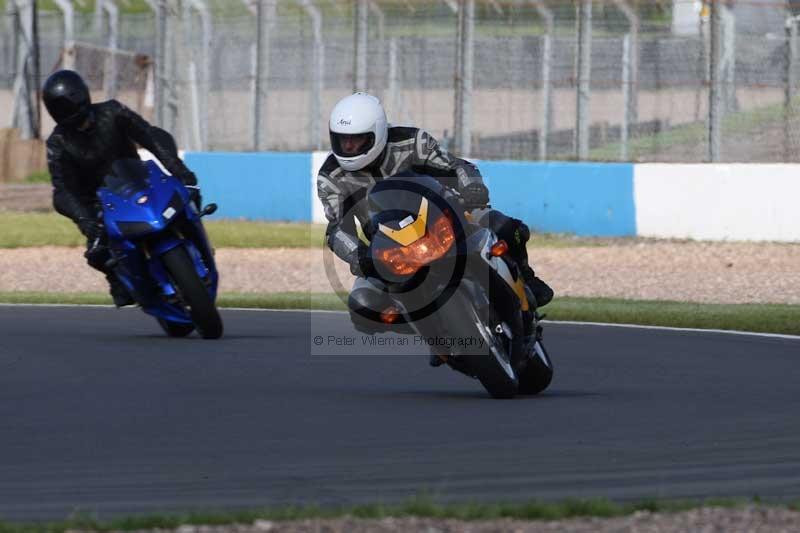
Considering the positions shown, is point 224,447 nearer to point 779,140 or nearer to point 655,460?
point 655,460

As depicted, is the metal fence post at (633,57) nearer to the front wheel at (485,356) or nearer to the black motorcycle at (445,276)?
the front wheel at (485,356)

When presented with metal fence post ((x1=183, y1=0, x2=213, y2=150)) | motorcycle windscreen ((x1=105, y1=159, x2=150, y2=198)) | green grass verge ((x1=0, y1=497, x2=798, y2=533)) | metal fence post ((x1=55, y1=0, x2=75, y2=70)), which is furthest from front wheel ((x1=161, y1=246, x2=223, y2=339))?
metal fence post ((x1=55, y1=0, x2=75, y2=70))

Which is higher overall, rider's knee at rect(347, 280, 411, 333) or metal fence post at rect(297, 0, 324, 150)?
metal fence post at rect(297, 0, 324, 150)

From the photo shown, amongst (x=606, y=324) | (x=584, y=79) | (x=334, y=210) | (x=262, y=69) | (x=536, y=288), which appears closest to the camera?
(x=334, y=210)

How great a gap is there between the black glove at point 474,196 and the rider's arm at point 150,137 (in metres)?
3.62

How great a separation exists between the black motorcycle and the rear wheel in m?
3.81

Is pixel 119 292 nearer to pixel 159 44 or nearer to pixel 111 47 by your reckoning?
pixel 159 44

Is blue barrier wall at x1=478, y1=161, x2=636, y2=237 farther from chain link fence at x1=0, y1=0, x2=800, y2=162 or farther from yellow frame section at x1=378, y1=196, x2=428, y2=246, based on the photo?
yellow frame section at x1=378, y1=196, x2=428, y2=246

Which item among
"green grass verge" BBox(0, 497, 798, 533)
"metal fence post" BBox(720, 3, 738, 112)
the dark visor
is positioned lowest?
"green grass verge" BBox(0, 497, 798, 533)

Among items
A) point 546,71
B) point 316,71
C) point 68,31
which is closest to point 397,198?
point 546,71

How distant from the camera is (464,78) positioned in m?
22.6

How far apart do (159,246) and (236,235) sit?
34.6 ft

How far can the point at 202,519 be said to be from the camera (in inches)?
208

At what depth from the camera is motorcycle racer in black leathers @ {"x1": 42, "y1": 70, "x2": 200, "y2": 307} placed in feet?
37.7
